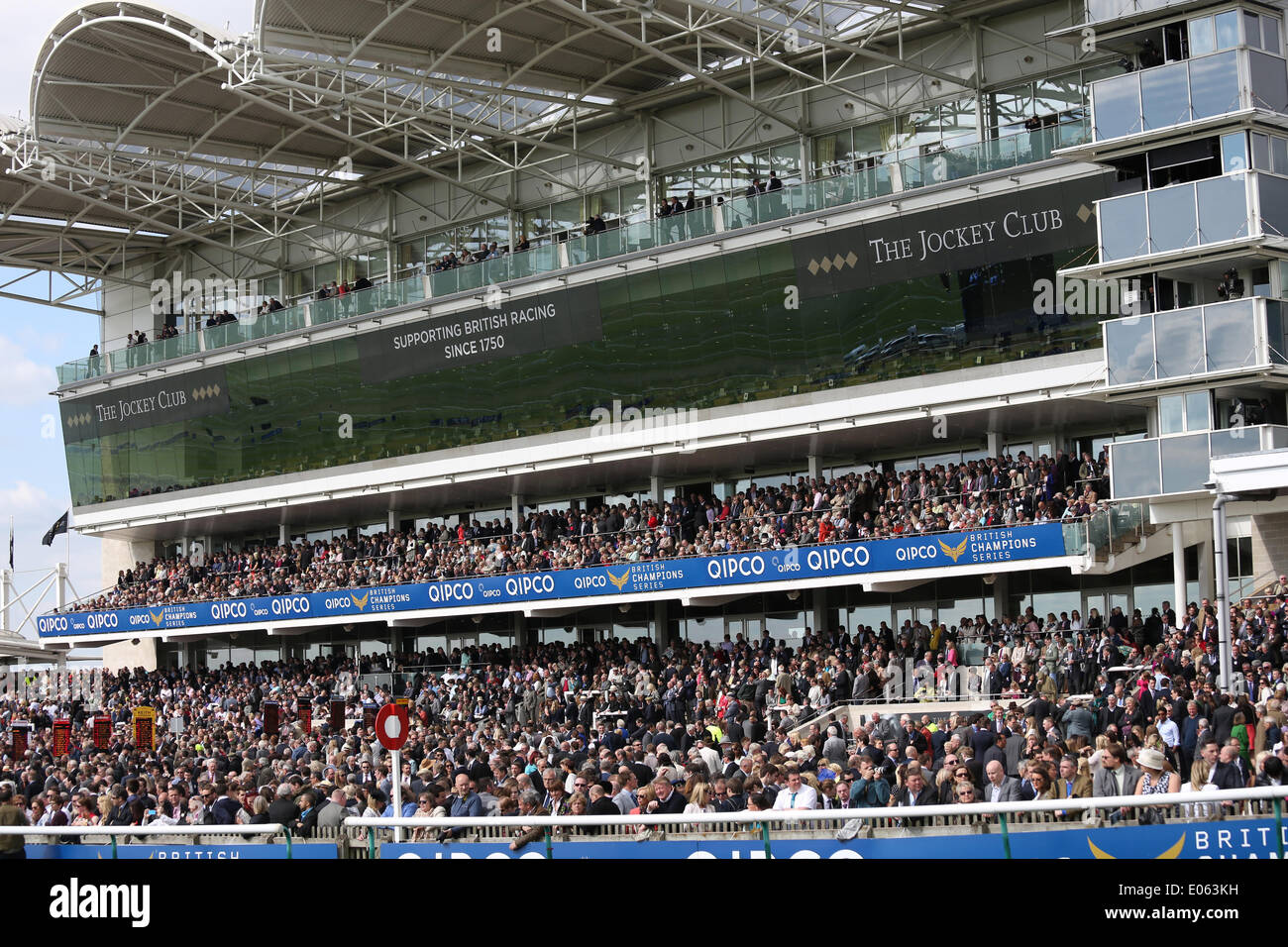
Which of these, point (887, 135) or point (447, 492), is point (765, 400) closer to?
point (887, 135)

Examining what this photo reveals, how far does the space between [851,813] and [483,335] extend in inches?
1180

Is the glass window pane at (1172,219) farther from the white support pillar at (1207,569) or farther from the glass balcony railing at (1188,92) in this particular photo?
the white support pillar at (1207,569)

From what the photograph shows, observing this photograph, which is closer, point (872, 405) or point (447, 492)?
point (872, 405)

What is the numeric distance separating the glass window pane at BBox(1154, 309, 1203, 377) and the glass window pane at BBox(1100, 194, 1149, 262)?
126cm

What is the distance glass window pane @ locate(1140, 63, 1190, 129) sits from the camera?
25.7 m

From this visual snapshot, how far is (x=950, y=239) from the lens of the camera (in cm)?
3027

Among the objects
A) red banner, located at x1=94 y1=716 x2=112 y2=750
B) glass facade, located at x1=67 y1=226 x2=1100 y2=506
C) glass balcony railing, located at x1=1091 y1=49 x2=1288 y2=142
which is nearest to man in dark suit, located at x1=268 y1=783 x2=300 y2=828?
red banner, located at x1=94 y1=716 x2=112 y2=750

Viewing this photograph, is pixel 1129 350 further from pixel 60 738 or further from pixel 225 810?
pixel 60 738
